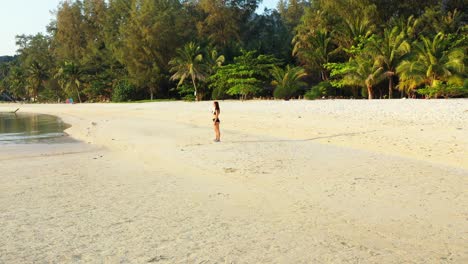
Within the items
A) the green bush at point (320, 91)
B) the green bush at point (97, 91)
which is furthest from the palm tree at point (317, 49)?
the green bush at point (97, 91)

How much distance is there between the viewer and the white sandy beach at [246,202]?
4113 millimetres

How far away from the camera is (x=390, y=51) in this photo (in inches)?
1204

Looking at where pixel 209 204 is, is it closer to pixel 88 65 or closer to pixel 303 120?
pixel 303 120

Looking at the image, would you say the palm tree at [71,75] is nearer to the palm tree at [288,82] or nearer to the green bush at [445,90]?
the palm tree at [288,82]

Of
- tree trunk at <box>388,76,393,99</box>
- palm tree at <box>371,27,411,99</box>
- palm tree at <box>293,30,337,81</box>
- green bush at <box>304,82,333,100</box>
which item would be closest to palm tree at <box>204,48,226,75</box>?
palm tree at <box>293,30,337,81</box>

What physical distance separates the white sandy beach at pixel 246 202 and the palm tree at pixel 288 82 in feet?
77.4

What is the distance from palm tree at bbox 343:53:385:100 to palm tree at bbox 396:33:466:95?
5.46ft

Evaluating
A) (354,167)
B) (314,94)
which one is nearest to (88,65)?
(314,94)

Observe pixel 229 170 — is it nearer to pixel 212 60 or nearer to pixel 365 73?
pixel 365 73

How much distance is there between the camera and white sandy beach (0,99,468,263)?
411 centimetres

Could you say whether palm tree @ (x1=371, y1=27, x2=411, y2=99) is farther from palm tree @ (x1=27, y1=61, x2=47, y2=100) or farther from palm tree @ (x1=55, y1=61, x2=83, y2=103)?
palm tree @ (x1=27, y1=61, x2=47, y2=100)

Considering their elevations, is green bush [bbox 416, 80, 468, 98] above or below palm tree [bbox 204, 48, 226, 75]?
below

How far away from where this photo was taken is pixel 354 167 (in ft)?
26.7

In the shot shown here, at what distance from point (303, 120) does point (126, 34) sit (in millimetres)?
39590
